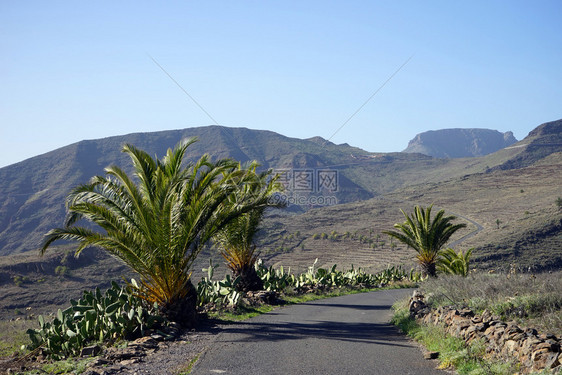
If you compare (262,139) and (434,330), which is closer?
(434,330)

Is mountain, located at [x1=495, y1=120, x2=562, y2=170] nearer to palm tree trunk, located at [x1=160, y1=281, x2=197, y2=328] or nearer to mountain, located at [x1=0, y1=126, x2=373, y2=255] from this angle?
mountain, located at [x1=0, y1=126, x2=373, y2=255]

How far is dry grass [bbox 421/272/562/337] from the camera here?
7.99 meters

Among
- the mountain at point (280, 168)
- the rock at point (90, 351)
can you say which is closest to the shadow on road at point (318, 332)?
the rock at point (90, 351)

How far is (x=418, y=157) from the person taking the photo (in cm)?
15638

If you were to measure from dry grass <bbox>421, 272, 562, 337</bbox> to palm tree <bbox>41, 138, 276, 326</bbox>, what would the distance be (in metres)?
5.86

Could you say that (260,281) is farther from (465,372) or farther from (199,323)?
(465,372)

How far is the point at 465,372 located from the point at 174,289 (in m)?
7.00

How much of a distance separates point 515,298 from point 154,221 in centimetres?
773

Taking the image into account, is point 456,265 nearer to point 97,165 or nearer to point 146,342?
point 146,342

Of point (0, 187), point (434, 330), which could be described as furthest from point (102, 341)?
point (0, 187)

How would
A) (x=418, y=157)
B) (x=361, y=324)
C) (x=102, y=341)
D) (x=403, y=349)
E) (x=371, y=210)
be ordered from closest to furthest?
(x=403, y=349), (x=102, y=341), (x=361, y=324), (x=371, y=210), (x=418, y=157)

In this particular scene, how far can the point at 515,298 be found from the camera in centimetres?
913

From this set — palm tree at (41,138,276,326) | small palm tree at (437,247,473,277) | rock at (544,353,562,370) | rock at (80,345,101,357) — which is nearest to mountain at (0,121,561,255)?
small palm tree at (437,247,473,277)

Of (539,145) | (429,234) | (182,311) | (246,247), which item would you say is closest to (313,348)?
(182,311)
